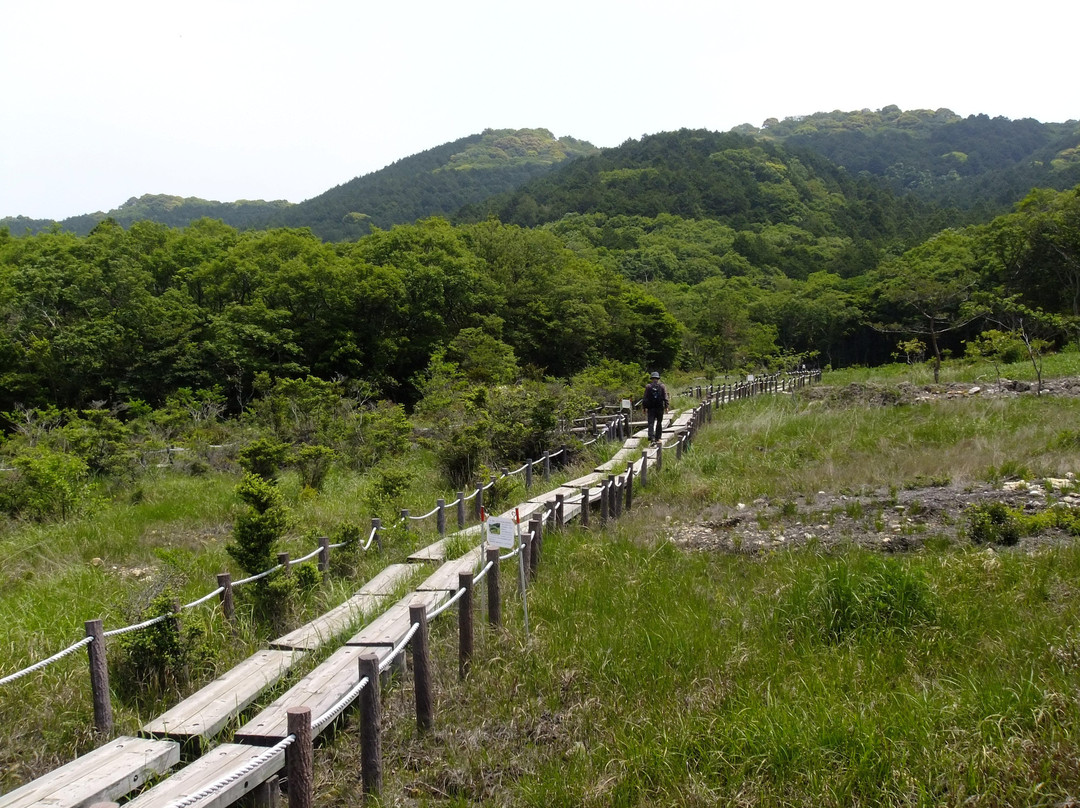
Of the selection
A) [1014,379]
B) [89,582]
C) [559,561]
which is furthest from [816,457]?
[1014,379]

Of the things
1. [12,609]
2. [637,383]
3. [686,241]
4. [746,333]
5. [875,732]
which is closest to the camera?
[875,732]

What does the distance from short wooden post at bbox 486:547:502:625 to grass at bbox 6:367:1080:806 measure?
13 cm

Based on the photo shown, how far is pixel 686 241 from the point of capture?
84.3 m

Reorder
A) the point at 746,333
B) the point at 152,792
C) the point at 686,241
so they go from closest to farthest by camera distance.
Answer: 1. the point at 152,792
2. the point at 746,333
3. the point at 686,241

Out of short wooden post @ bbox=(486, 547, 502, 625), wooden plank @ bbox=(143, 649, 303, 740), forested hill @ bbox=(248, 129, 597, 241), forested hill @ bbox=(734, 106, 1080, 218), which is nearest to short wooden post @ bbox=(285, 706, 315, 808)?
wooden plank @ bbox=(143, 649, 303, 740)

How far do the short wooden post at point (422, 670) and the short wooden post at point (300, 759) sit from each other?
1.11 metres

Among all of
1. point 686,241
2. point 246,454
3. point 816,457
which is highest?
point 686,241

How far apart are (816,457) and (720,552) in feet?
20.8

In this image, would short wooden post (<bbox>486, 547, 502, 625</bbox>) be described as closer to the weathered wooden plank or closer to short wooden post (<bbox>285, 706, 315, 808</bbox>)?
the weathered wooden plank

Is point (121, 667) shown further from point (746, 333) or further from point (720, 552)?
point (746, 333)

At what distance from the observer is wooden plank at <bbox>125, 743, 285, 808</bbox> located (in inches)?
130

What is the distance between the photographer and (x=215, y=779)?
335cm

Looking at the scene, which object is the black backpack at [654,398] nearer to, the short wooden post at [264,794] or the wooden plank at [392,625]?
the wooden plank at [392,625]

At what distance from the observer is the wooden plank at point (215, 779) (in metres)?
3.30
